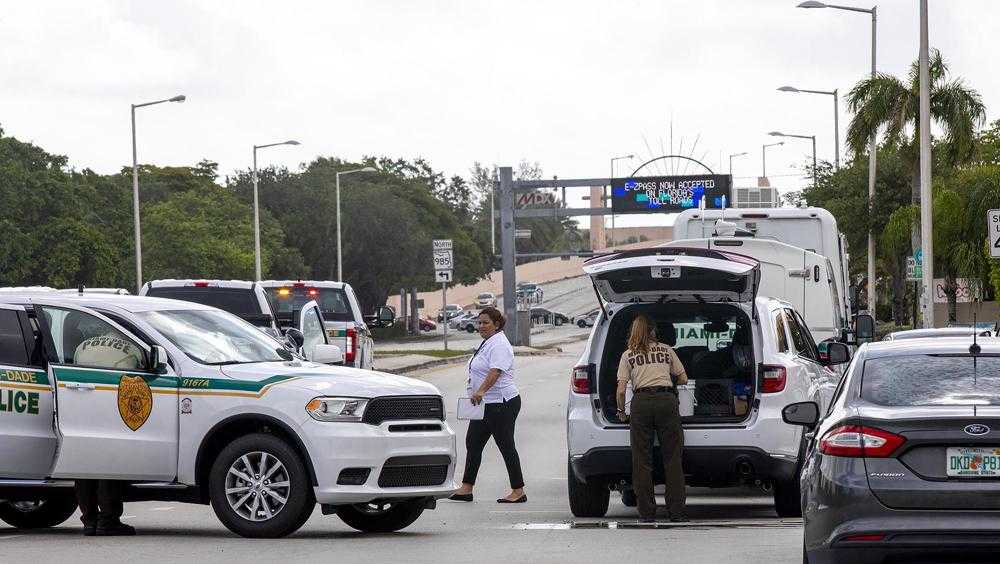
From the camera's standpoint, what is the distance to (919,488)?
8.09m

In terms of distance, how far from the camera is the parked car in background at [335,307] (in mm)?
25641

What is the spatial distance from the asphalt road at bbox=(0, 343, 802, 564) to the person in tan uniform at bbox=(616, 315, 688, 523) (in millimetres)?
338

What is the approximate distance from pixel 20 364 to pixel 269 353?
1773mm

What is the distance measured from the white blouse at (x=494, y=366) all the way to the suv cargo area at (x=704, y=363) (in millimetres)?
1362

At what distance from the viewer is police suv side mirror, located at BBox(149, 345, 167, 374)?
12281 millimetres

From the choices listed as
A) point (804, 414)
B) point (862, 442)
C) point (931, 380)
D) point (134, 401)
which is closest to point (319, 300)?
point (134, 401)

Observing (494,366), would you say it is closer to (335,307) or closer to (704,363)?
(704,363)

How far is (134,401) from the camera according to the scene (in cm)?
1226

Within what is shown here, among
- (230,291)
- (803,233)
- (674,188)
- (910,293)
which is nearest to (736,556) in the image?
(230,291)

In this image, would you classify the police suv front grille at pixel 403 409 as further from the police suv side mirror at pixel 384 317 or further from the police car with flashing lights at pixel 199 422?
the police suv side mirror at pixel 384 317

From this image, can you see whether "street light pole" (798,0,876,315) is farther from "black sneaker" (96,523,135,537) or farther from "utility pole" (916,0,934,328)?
"black sneaker" (96,523,135,537)

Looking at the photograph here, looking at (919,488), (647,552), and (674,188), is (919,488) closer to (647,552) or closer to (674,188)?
(647,552)

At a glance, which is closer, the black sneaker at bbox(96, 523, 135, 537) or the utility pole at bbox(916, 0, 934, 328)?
the black sneaker at bbox(96, 523, 135, 537)

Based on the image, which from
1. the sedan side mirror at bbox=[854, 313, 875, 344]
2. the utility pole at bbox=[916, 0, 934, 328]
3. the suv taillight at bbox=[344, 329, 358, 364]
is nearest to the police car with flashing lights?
the sedan side mirror at bbox=[854, 313, 875, 344]
